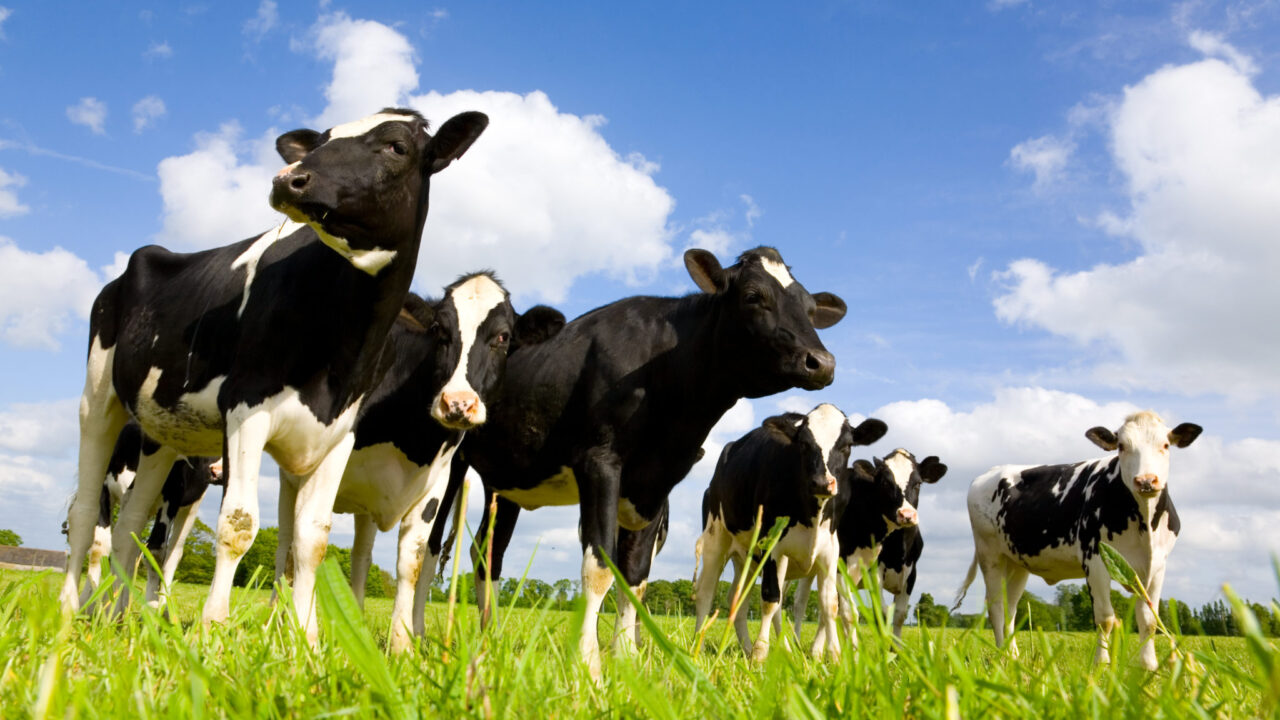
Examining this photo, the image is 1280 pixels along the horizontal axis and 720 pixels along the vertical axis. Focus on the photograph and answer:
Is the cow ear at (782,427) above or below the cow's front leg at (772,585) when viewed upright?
above

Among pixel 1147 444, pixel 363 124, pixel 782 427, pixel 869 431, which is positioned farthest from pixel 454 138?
pixel 1147 444

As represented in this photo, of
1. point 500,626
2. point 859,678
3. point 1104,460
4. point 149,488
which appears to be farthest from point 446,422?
point 1104,460

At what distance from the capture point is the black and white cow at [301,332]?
4.64m

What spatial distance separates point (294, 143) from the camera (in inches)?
234

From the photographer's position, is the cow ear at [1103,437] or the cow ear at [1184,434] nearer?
the cow ear at [1184,434]

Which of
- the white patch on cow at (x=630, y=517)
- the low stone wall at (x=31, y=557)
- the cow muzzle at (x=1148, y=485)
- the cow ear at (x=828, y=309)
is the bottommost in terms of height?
the white patch on cow at (x=630, y=517)

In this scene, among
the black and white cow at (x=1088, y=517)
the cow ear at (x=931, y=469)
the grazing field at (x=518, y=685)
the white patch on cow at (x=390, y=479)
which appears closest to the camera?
the grazing field at (x=518, y=685)

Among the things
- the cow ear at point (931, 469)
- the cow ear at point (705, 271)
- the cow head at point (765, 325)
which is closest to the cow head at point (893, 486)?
the cow ear at point (931, 469)

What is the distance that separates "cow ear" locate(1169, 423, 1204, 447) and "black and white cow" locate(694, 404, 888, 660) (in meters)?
3.76

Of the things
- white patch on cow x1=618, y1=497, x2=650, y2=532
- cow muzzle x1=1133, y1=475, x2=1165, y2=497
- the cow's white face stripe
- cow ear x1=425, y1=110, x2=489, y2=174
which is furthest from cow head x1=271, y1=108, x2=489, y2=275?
cow muzzle x1=1133, y1=475, x2=1165, y2=497

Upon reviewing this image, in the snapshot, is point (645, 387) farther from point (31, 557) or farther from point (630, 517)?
point (31, 557)

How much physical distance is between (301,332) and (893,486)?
423 inches

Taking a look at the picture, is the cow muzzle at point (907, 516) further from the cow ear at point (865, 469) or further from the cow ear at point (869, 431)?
the cow ear at point (869, 431)

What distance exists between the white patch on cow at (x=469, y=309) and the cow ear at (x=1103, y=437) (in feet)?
29.6
